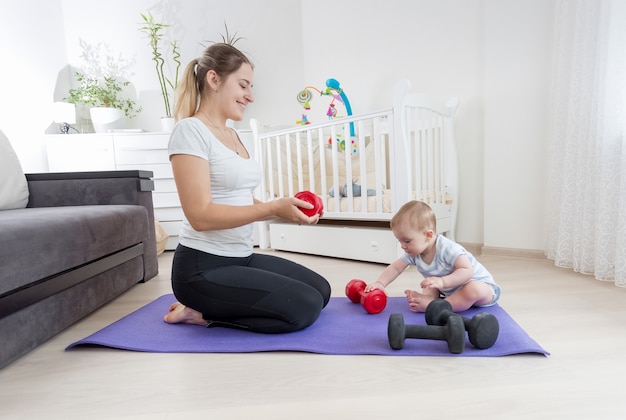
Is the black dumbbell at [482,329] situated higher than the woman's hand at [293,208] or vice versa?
the woman's hand at [293,208]

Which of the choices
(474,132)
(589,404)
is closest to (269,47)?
(474,132)

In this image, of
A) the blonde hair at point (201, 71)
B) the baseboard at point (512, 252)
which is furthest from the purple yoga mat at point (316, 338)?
the baseboard at point (512, 252)

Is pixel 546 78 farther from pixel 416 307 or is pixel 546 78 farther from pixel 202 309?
pixel 202 309

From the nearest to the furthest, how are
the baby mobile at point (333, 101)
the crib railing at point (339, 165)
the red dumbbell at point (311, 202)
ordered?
the red dumbbell at point (311, 202) < the crib railing at point (339, 165) < the baby mobile at point (333, 101)

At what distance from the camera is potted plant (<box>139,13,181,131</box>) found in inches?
128

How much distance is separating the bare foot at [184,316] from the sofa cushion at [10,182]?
1.00 metres

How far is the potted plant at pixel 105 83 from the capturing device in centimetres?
324

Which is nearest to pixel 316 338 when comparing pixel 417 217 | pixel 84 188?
pixel 417 217

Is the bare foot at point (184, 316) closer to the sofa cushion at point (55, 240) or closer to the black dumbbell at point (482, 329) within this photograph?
the sofa cushion at point (55, 240)

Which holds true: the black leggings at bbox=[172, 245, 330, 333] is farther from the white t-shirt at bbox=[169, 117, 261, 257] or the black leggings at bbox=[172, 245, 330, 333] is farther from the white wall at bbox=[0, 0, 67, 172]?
the white wall at bbox=[0, 0, 67, 172]

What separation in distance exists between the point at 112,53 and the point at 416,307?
3.18m

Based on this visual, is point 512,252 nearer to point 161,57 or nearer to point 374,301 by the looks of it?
point 374,301

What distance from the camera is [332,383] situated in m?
0.98

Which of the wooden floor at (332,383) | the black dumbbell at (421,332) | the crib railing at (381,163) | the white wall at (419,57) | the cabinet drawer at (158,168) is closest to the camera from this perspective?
the wooden floor at (332,383)
